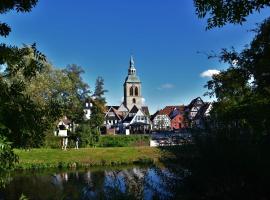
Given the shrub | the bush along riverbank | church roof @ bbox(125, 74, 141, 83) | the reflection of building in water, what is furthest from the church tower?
the reflection of building in water

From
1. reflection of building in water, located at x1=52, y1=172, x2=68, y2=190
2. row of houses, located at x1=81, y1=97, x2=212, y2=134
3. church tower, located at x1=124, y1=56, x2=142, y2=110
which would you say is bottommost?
reflection of building in water, located at x1=52, y1=172, x2=68, y2=190

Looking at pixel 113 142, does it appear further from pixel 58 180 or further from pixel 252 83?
pixel 252 83

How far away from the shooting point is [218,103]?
2195 cm

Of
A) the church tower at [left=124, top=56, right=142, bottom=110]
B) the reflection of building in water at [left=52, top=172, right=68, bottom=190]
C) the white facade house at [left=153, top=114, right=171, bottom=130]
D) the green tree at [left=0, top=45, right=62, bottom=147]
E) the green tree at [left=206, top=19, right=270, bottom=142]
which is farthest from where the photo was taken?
the church tower at [left=124, top=56, right=142, bottom=110]

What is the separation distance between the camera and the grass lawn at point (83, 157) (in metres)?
47.2

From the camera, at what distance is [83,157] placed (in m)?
50.5

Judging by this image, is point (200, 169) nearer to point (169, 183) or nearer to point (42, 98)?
point (169, 183)

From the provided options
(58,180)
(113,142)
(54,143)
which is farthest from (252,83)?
(113,142)

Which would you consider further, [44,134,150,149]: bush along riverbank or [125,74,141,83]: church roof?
[125,74,141,83]: church roof

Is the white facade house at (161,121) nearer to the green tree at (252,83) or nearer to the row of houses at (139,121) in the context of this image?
the row of houses at (139,121)

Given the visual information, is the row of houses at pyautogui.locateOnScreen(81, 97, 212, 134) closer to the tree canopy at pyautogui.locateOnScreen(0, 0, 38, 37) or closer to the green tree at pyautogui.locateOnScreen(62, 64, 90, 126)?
the green tree at pyautogui.locateOnScreen(62, 64, 90, 126)

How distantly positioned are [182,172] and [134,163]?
37.3 metres

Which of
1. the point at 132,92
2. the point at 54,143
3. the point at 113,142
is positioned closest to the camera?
the point at 54,143

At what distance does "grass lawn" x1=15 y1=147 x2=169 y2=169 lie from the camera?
47.2 m
